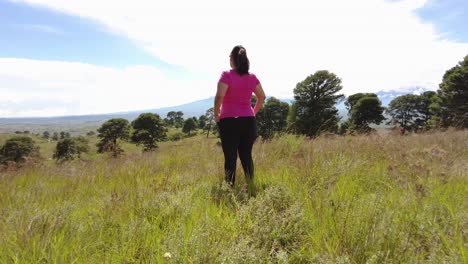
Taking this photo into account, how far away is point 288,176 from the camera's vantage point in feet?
11.9

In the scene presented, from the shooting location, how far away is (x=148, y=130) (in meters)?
55.6

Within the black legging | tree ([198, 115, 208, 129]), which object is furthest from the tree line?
tree ([198, 115, 208, 129])

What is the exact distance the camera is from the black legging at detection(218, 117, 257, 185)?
393cm

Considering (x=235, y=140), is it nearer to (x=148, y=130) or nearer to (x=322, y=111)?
(x=322, y=111)

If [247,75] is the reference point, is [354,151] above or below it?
below

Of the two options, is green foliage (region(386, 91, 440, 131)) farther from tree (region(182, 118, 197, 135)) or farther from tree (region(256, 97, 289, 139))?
tree (region(182, 118, 197, 135))

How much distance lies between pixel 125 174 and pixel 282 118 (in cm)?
4572

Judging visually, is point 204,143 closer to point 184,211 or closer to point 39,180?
point 39,180

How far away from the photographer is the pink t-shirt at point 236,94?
12.7 ft

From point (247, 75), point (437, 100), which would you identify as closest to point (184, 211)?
point (247, 75)

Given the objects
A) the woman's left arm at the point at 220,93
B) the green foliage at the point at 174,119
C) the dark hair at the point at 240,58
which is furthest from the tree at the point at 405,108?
the green foliage at the point at 174,119

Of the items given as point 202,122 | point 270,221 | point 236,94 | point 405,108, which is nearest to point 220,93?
point 236,94

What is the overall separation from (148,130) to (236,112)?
180 feet

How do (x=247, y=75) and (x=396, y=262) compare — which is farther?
(x=247, y=75)
